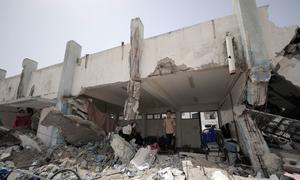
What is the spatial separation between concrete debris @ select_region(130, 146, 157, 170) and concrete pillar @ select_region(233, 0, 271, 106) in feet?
11.1

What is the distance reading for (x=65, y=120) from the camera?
6.37 meters

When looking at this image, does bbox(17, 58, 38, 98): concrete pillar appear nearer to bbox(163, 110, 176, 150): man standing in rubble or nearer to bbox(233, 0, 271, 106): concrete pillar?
bbox(163, 110, 176, 150): man standing in rubble

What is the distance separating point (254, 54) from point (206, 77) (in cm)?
213

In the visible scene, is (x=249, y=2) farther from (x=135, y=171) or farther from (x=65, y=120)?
(x=65, y=120)

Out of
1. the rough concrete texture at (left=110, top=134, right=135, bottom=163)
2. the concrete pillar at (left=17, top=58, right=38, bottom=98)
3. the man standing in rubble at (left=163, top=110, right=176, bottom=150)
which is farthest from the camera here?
the concrete pillar at (left=17, top=58, right=38, bottom=98)

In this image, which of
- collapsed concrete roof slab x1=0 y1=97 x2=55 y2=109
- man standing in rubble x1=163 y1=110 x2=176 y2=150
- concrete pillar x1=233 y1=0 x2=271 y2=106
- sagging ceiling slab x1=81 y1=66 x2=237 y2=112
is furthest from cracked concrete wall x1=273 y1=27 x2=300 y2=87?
collapsed concrete roof slab x1=0 y1=97 x2=55 y2=109

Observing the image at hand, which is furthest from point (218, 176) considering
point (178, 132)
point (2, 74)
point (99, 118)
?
point (2, 74)

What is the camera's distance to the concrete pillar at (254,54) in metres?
4.60

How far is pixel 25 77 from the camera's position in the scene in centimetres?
996

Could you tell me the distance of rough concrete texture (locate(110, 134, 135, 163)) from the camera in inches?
217

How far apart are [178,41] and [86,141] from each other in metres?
5.74

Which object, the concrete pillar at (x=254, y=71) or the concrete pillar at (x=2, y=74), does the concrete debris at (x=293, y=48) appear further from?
the concrete pillar at (x=2, y=74)

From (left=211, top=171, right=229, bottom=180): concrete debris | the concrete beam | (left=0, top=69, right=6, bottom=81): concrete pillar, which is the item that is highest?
(left=0, top=69, right=6, bottom=81): concrete pillar

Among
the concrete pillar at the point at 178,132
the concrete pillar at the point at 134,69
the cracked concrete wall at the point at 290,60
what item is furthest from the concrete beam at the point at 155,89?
the cracked concrete wall at the point at 290,60
